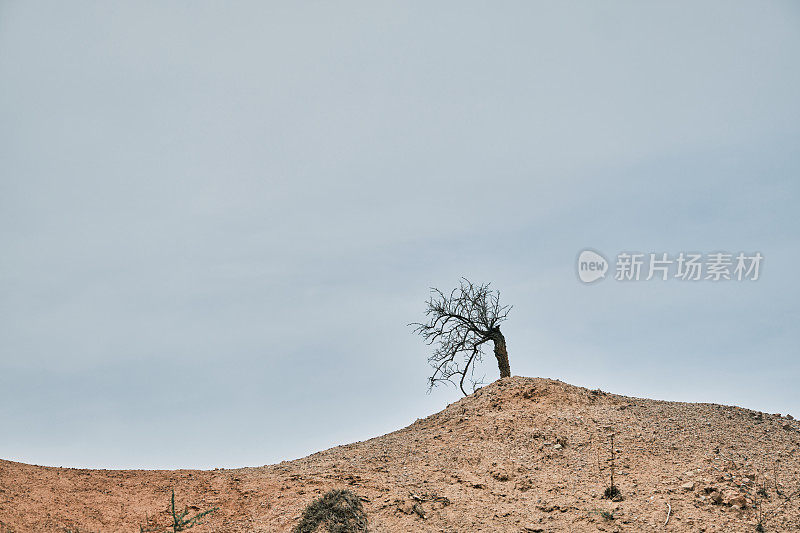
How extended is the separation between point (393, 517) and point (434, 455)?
357 centimetres

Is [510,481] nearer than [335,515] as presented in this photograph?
No

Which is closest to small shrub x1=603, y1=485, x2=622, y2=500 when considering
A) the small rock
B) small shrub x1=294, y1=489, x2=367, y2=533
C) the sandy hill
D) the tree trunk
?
the sandy hill

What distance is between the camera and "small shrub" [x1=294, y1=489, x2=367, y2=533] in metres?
10.5

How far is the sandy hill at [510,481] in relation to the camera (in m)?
10.9

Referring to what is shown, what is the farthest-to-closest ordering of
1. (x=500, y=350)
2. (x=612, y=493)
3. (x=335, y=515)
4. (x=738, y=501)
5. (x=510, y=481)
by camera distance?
1. (x=500, y=350)
2. (x=510, y=481)
3. (x=612, y=493)
4. (x=738, y=501)
5. (x=335, y=515)

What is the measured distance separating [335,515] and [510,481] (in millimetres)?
4044

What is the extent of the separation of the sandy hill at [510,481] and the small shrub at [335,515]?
0.30 metres

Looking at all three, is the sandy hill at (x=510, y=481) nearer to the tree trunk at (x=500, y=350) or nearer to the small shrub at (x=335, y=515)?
the small shrub at (x=335, y=515)

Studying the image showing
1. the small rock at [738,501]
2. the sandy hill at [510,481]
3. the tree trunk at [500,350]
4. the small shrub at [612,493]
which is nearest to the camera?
the small rock at [738,501]

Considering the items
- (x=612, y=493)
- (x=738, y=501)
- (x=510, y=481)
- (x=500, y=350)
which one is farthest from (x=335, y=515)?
(x=500, y=350)

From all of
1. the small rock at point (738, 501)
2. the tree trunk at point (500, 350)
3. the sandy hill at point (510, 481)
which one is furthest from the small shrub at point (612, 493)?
the tree trunk at point (500, 350)

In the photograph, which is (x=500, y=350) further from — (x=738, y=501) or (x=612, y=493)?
(x=738, y=501)

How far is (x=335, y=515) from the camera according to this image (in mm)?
10750

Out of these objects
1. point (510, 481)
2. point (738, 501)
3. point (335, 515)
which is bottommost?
point (335, 515)
